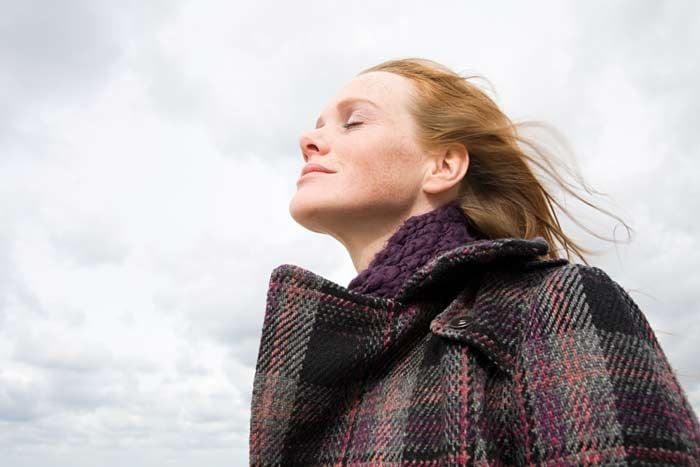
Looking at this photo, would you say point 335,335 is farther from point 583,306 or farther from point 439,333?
point 583,306

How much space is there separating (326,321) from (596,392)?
Answer: 37.8 inches

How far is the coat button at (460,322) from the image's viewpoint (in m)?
2.12

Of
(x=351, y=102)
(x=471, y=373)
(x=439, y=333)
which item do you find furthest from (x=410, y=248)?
(x=351, y=102)

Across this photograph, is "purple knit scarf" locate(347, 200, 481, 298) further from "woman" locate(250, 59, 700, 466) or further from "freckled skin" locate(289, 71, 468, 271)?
"freckled skin" locate(289, 71, 468, 271)

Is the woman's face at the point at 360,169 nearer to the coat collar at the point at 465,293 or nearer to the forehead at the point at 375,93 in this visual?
the forehead at the point at 375,93

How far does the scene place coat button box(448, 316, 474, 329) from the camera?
2125 mm

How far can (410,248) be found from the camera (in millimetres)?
2746

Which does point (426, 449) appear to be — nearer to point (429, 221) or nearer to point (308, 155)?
point (429, 221)

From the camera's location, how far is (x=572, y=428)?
186 cm

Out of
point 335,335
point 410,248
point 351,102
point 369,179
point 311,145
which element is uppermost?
point 351,102

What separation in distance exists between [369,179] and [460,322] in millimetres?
1041

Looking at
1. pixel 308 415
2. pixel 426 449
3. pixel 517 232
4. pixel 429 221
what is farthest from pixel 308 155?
pixel 426 449

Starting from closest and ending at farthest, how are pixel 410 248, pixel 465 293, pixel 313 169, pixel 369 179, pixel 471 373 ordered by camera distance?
pixel 471 373 < pixel 465 293 < pixel 410 248 < pixel 369 179 < pixel 313 169

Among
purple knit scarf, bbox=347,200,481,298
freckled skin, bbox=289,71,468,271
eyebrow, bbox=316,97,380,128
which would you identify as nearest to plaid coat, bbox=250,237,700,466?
purple knit scarf, bbox=347,200,481,298
